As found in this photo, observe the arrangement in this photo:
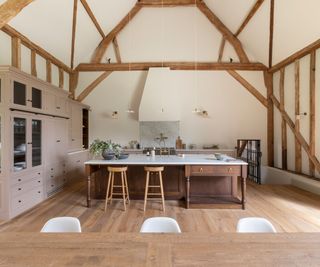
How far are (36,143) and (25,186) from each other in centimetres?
86

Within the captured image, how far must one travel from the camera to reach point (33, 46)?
15.5ft

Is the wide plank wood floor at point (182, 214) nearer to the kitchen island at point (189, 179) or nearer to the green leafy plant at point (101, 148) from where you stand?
the kitchen island at point (189, 179)

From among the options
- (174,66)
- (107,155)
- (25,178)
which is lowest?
(25,178)

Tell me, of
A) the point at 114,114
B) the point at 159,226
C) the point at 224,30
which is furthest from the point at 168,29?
the point at 159,226

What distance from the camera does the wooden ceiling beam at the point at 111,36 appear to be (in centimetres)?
640

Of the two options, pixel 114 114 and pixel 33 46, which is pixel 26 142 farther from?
pixel 114 114

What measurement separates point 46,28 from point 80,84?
248 cm

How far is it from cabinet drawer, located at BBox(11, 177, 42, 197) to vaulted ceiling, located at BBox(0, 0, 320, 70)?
3.11 meters

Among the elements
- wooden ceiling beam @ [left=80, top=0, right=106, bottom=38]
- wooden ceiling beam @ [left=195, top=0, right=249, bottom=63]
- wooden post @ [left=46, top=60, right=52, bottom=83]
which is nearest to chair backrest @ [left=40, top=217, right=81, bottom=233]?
wooden post @ [left=46, top=60, right=52, bottom=83]

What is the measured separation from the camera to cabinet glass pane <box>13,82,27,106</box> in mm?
3371

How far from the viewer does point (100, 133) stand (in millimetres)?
7055

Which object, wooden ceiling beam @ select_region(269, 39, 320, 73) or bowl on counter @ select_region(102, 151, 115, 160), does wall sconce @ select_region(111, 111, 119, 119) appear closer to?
bowl on counter @ select_region(102, 151, 115, 160)

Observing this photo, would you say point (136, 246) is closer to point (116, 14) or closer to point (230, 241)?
point (230, 241)

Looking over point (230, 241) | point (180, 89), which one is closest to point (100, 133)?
point (180, 89)
